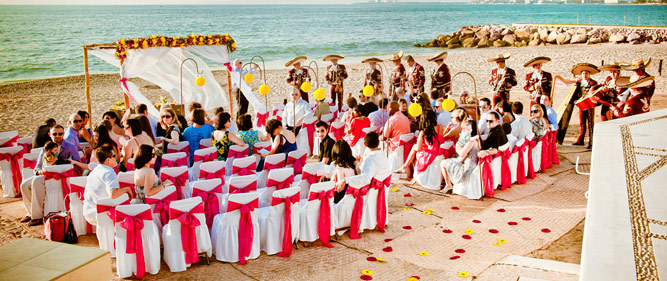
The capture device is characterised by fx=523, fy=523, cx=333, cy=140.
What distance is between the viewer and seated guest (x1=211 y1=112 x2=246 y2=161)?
8.10 m

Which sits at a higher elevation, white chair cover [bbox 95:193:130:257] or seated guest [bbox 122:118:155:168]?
seated guest [bbox 122:118:155:168]

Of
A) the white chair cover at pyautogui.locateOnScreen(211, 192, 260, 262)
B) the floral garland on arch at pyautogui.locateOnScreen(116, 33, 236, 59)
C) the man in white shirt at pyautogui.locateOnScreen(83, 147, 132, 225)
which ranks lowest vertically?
the white chair cover at pyautogui.locateOnScreen(211, 192, 260, 262)

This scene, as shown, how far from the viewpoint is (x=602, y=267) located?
3.12m

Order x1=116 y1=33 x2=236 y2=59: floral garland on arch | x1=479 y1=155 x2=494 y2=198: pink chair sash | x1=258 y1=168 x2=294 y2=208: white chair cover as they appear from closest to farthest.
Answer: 1. x1=258 y1=168 x2=294 y2=208: white chair cover
2. x1=479 y1=155 x2=494 y2=198: pink chair sash
3. x1=116 y1=33 x2=236 y2=59: floral garland on arch

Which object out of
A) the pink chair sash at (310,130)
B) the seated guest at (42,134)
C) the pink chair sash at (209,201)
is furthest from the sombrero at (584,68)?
the seated guest at (42,134)

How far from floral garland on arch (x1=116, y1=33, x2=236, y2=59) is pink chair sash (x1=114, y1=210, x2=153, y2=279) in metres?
5.59

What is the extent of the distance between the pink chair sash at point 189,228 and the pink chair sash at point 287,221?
913 millimetres

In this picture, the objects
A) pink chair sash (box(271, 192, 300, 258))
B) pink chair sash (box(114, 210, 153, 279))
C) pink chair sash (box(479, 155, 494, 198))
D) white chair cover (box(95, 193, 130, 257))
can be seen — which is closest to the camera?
pink chair sash (box(114, 210, 153, 279))

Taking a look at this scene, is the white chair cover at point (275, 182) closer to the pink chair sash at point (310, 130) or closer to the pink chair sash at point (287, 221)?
the pink chair sash at point (287, 221)

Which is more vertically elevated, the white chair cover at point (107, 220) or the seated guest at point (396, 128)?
the seated guest at point (396, 128)

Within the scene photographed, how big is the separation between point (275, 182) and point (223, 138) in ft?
5.74

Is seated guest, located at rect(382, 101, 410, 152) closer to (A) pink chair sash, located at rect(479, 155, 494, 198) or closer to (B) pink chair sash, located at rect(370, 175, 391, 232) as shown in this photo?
(A) pink chair sash, located at rect(479, 155, 494, 198)

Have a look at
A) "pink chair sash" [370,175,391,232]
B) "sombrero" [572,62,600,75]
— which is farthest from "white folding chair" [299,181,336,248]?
"sombrero" [572,62,600,75]

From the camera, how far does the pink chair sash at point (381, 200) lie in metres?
6.95
